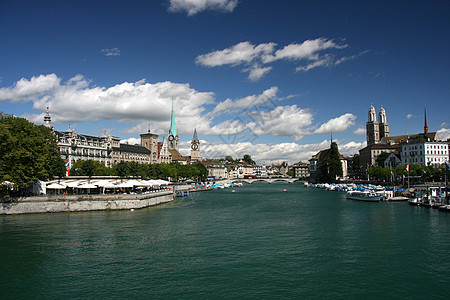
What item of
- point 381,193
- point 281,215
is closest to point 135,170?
point 281,215

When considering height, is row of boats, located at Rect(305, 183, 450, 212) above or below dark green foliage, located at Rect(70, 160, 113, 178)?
below

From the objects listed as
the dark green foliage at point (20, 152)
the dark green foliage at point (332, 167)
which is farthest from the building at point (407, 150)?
the dark green foliage at point (20, 152)

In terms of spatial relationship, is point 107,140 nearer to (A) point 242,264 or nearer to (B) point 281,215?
(B) point 281,215

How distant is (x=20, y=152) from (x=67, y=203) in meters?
9.22

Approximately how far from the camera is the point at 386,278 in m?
20.7

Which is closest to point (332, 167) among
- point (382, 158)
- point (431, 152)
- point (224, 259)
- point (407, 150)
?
point (382, 158)

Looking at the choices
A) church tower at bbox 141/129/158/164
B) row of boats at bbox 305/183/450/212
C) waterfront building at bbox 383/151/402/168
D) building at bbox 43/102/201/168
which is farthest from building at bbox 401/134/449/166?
church tower at bbox 141/129/158/164

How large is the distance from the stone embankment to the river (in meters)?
7.50

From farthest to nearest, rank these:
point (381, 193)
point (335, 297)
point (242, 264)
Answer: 1. point (381, 193)
2. point (242, 264)
3. point (335, 297)

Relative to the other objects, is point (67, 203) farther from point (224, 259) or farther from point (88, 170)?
point (224, 259)

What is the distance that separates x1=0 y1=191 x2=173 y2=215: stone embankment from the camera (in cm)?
4703

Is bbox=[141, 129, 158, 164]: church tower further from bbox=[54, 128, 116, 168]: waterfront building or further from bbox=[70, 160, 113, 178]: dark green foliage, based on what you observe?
bbox=[70, 160, 113, 178]: dark green foliage

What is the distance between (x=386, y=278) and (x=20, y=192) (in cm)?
5241

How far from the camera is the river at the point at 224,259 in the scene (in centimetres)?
1892
